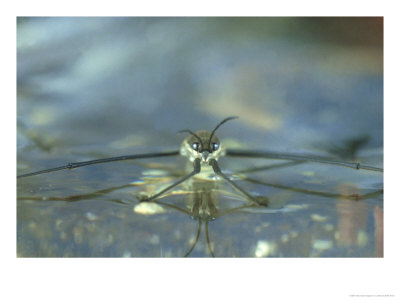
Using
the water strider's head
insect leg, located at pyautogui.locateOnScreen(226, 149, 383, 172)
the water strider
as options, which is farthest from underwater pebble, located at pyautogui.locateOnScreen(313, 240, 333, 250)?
the water strider's head

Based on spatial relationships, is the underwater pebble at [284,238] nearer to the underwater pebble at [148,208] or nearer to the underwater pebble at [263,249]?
the underwater pebble at [263,249]

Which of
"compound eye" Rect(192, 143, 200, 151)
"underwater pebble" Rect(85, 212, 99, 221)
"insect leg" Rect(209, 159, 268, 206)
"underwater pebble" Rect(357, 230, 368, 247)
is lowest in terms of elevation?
"underwater pebble" Rect(357, 230, 368, 247)

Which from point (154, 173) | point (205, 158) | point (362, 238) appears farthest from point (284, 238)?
point (154, 173)

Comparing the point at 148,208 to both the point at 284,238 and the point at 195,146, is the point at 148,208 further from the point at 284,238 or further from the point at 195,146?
the point at 284,238

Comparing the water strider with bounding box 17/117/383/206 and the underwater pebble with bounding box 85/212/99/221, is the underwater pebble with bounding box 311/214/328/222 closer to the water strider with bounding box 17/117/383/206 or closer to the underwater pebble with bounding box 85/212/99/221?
the water strider with bounding box 17/117/383/206
